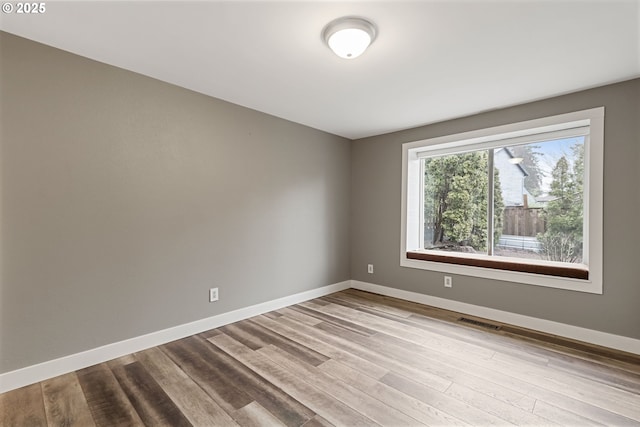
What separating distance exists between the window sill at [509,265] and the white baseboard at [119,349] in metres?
1.90

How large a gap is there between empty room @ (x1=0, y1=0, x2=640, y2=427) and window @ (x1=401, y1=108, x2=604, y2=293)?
0.08ft

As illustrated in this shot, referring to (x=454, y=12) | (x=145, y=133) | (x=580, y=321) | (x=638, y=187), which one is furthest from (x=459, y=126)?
(x=145, y=133)

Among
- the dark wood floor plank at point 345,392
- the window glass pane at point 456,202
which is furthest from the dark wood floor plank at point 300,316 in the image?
the window glass pane at point 456,202

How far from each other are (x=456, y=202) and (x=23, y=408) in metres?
4.24

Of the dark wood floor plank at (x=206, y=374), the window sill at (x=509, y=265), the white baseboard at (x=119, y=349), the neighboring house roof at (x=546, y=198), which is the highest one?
the neighboring house roof at (x=546, y=198)

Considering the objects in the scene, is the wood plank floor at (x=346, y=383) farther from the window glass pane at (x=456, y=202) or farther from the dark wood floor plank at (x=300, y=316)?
the window glass pane at (x=456, y=202)

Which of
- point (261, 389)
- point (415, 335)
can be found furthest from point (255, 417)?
point (415, 335)

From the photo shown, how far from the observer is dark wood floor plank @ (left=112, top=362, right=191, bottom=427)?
1591 millimetres

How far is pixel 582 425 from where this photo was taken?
1.55m

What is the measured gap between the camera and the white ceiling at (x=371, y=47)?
1639mm

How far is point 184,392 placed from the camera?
1839mm

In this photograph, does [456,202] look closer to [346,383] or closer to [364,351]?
[364,351]

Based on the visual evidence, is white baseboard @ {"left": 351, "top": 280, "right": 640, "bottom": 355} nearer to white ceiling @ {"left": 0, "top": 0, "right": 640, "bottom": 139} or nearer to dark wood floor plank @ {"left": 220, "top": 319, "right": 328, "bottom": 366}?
dark wood floor plank @ {"left": 220, "top": 319, "right": 328, "bottom": 366}

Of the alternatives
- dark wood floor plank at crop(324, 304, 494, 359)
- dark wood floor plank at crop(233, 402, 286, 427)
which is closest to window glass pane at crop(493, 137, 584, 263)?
dark wood floor plank at crop(324, 304, 494, 359)
